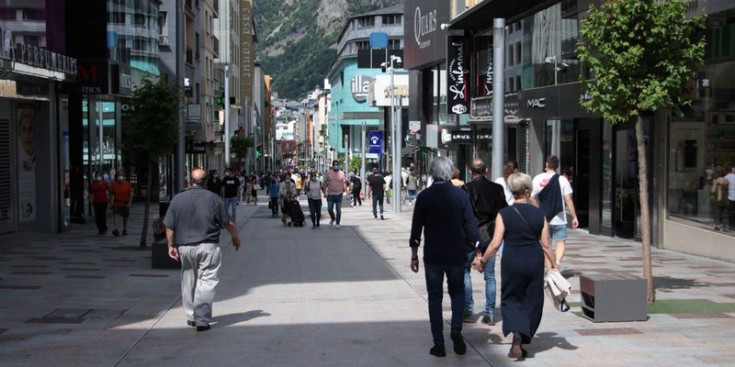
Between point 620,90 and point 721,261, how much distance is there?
275 inches

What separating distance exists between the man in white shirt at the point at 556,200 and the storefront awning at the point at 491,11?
12.9m

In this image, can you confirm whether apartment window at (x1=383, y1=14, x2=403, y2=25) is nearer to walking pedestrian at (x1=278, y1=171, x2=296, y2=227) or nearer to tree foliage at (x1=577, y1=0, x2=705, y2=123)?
walking pedestrian at (x1=278, y1=171, x2=296, y2=227)

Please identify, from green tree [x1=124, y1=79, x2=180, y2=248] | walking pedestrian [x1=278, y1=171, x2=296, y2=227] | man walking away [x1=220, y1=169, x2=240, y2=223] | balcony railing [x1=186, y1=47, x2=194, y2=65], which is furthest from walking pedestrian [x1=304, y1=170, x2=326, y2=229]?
balcony railing [x1=186, y1=47, x2=194, y2=65]

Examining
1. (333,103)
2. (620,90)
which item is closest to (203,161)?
(620,90)

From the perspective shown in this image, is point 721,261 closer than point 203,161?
Yes

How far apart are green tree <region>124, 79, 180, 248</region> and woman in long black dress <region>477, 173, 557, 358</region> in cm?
1225

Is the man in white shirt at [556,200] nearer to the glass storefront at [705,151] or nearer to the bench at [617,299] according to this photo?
the bench at [617,299]

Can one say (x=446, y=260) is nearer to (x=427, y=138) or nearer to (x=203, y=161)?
(x=427, y=138)

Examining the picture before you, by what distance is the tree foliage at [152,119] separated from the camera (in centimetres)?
1889

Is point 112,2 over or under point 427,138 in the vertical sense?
over

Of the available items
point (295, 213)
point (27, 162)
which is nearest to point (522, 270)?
point (27, 162)

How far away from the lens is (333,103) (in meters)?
130

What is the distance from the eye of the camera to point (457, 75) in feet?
118

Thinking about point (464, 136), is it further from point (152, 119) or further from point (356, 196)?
point (152, 119)
